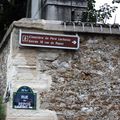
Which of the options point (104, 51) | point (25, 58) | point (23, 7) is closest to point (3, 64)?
point (25, 58)

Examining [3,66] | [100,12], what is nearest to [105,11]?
Result: [100,12]

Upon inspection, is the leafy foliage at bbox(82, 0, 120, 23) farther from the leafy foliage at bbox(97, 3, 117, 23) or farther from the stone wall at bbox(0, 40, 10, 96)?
the stone wall at bbox(0, 40, 10, 96)

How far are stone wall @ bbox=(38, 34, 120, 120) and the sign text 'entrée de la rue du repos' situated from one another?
146 mm

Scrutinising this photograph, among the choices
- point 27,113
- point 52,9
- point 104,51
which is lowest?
point 27,113

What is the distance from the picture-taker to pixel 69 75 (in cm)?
798

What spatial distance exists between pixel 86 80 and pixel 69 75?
0.33m

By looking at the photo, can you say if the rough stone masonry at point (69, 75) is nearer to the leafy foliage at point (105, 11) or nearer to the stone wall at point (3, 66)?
the stone wall at point (3, 66)

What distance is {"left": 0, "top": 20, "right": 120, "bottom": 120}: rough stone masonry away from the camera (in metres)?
7.80

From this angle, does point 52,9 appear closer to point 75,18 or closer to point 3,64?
point 75,18

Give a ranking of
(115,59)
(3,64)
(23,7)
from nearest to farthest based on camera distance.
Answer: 1. (115,59)
2. (3,64)
3. (23,7)

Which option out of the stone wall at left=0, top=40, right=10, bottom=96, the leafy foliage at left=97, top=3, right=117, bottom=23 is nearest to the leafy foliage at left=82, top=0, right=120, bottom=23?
the leafy foliage at left=97, top=3, right=117, bottom=23

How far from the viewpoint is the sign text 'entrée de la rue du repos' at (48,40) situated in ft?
25.6

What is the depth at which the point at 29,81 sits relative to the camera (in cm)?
778

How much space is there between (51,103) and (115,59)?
1463mm
